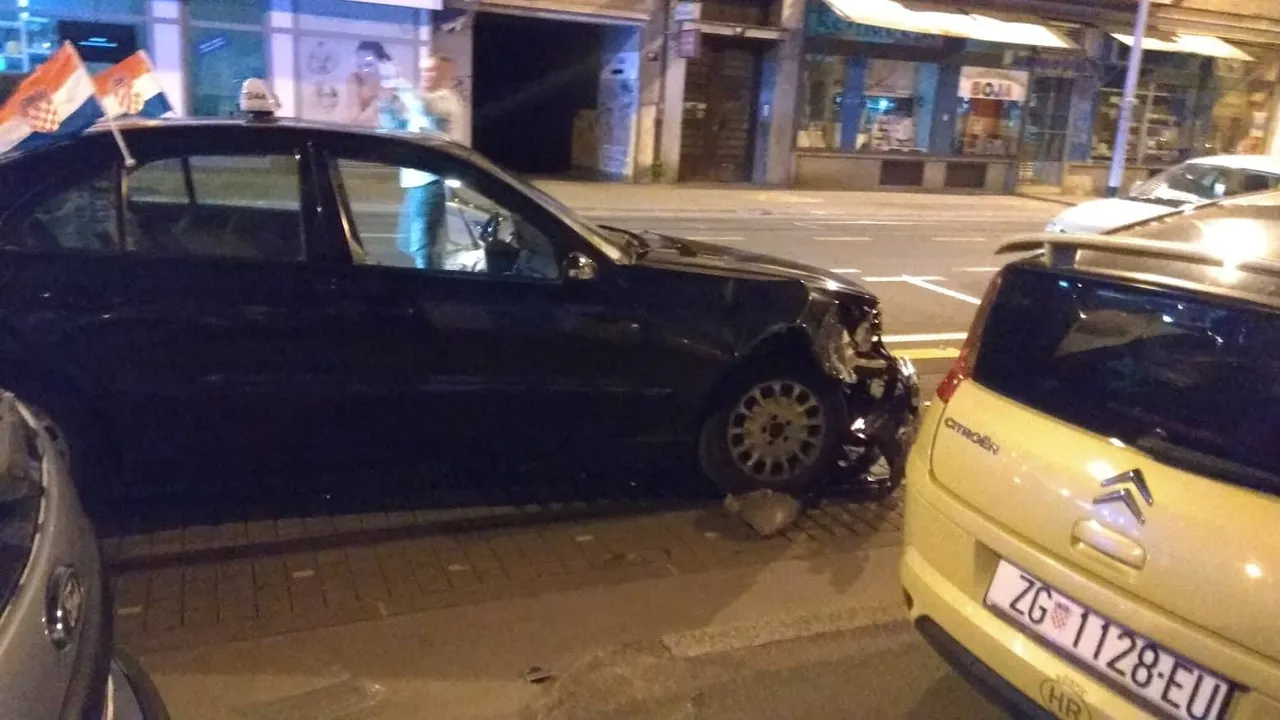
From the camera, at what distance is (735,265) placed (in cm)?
523

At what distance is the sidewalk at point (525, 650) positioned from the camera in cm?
355

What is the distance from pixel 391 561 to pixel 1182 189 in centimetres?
1219

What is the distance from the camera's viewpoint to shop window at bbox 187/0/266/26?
18188 millimetres

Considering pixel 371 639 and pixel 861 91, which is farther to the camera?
pixel 861 91

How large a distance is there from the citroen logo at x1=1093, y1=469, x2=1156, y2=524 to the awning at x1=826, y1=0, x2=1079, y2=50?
2025cm

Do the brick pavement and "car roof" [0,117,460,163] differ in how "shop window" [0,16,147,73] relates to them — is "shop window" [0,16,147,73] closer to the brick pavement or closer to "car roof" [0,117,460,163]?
"car roof" [0,117,460,163]

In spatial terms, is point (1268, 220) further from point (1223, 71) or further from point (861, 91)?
point (1223, 71)

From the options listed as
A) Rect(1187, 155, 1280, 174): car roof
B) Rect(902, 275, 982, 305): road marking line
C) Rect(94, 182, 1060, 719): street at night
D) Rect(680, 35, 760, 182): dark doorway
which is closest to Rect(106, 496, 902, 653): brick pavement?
Rect(94, 182, 1060, 719): street at night

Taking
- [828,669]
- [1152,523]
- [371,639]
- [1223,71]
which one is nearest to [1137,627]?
[1152,523]

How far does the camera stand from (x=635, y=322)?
488 centimetres

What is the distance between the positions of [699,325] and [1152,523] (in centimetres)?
259

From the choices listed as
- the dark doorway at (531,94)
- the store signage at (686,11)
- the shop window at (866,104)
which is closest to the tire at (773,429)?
the store signage at (686,11)

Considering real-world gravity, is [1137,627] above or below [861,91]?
below

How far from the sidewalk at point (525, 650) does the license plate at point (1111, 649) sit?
4.04ft
